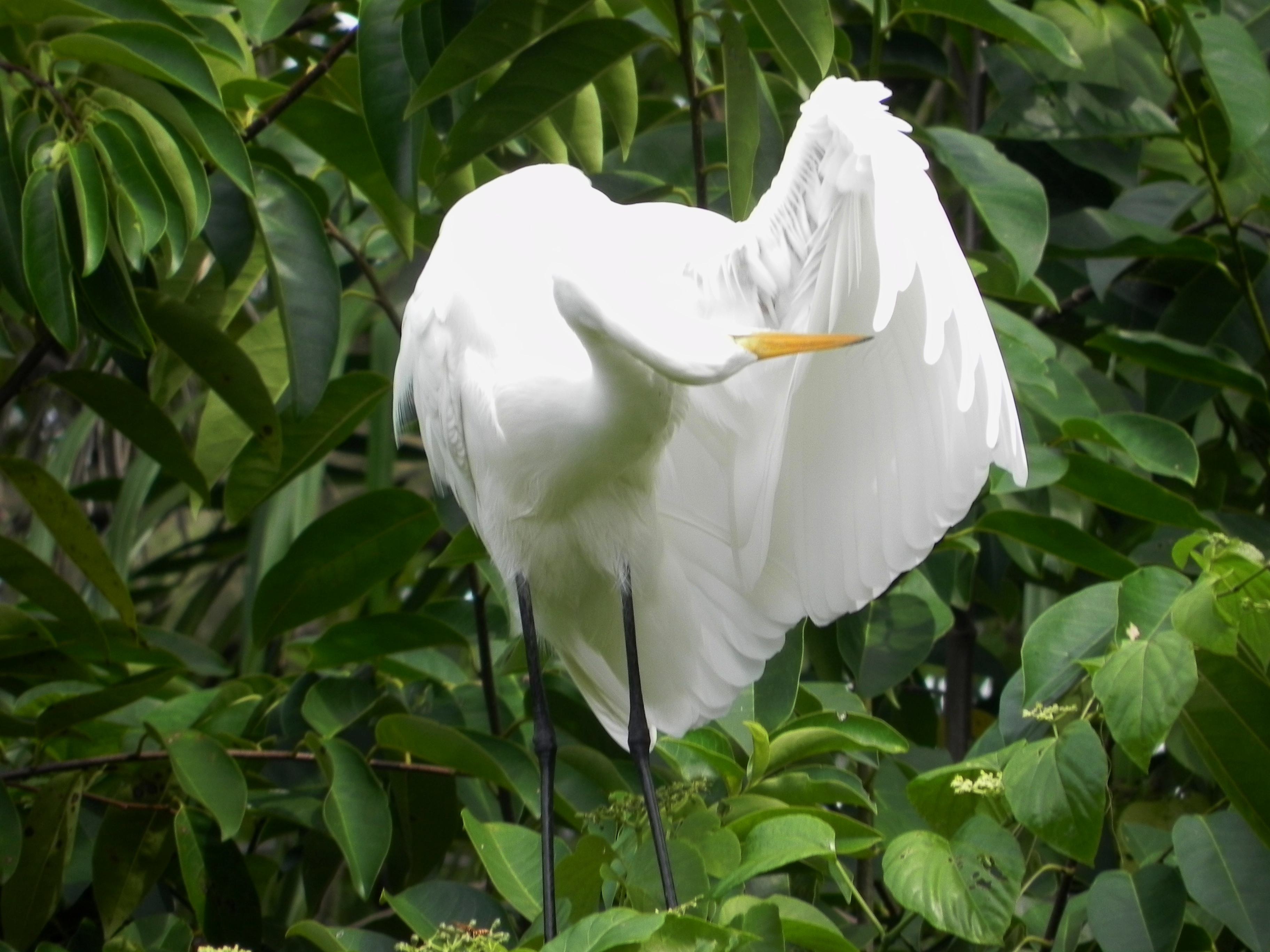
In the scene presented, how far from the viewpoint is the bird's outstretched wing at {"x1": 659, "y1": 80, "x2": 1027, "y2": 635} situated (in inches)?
56.2

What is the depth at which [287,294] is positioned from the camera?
193 cm

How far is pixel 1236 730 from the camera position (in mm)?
1414

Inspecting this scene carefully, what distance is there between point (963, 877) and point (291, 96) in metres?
1.32

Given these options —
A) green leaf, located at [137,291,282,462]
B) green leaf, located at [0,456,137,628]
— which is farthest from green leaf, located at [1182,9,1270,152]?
green leaf, located at [0,456,137,628]

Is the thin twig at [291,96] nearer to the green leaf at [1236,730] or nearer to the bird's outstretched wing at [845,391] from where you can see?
the bird's outstretched wing at [845,391]

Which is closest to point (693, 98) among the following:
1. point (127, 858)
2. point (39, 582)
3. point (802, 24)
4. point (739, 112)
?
point (739, 112)

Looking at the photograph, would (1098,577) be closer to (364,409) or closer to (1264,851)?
(1264,851)

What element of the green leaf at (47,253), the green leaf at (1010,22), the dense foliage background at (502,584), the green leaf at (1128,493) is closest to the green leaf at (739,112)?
the dense foliage background at (502,584)

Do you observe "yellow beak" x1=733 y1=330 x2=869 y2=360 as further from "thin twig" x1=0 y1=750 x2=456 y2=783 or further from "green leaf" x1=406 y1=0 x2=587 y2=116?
"thin twig" x1=0 y1=750 x2=456 y2=783

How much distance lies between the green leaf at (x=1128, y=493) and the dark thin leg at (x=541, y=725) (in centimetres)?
75

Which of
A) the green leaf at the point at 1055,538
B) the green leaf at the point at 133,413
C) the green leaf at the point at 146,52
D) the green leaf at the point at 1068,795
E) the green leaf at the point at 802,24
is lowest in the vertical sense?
the green leaf at the point at 1055,538

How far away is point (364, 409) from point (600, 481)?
0.48 m

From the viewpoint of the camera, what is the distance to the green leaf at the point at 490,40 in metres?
1.71

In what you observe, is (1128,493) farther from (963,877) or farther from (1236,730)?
(963,877)
